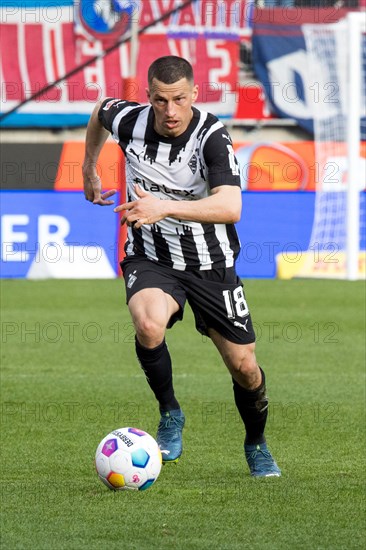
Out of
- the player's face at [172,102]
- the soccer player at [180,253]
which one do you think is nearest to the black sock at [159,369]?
the soccer player at [180,253]

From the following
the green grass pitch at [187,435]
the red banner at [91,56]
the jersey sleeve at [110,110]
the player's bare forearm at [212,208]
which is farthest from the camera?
the red banner at [91,56]

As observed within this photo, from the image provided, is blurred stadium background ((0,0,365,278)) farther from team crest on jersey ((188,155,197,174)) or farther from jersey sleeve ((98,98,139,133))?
team crest on jersey ((188,155,197,174))

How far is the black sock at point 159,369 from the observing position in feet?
18.0

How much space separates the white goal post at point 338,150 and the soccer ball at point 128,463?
12044 millimetres

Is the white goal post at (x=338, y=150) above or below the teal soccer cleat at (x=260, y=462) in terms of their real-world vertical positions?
below

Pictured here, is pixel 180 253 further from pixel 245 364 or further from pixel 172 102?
pixel 172 102

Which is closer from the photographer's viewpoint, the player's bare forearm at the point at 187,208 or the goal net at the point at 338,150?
the player's bare forearm at the point at 187,208

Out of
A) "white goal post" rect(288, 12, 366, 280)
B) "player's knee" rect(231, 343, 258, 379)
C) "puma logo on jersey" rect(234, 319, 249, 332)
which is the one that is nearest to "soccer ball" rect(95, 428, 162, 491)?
"player's knee" rect(231, 343, 258, 379)

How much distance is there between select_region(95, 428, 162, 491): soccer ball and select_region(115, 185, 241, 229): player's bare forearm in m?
1.02

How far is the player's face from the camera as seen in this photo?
5211 mm

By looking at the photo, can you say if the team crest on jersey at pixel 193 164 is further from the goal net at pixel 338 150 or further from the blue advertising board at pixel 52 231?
the blue advertising board at pixel 52 231

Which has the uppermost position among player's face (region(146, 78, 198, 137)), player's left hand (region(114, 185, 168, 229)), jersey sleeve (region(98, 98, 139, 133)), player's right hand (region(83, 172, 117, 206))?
player's face (region(146, 78, 198, 137))

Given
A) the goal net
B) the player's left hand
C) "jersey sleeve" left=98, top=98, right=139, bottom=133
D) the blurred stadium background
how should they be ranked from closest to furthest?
the player's left hand → "jersey sleeve" left=98, top=98, right=139, bottom=133 → the goal net → the blurred stadium background

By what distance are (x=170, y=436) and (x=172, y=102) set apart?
1.65 meters
